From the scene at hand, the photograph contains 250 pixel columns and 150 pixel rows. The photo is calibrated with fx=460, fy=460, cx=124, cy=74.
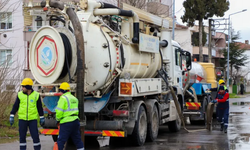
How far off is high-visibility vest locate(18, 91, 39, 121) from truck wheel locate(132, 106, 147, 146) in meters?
2.71

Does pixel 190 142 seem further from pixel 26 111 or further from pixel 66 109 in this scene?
pixel 26 111

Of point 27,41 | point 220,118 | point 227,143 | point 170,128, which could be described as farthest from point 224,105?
point 27,41

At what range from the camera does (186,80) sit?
60.0ft

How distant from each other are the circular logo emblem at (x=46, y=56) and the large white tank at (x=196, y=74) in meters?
8.68

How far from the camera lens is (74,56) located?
1009 cm

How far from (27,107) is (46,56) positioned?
1.29 metres

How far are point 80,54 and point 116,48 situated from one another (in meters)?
1.28

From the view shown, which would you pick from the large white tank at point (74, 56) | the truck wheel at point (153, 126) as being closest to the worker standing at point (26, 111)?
the large white tank at point (74, 56)

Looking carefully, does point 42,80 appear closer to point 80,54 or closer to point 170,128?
point 80,54

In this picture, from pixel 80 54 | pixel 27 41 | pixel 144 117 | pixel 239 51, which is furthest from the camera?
pixel 239 51

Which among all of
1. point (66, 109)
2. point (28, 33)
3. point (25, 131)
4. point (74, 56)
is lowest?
point (25, 131)

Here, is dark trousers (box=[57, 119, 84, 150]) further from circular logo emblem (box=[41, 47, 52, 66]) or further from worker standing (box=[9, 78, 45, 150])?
circular logo emblem (box=[41, 47, 52, 66])

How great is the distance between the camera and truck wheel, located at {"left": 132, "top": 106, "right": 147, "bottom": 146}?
36.9 ft

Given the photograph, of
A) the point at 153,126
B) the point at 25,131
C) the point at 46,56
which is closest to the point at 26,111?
the point at 25,131
